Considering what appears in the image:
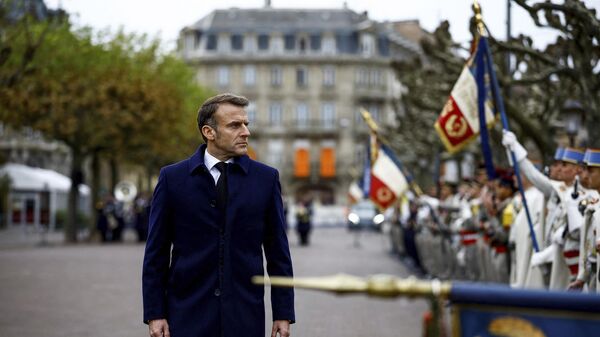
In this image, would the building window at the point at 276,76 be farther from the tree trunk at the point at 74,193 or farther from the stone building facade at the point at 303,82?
the tree trunk at the point at 74,193

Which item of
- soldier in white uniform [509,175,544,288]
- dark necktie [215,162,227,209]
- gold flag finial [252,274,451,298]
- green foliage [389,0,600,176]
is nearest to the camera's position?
gold flag finial [252,274,451,298]

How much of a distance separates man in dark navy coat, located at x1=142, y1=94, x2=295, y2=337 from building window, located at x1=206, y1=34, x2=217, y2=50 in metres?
98.2

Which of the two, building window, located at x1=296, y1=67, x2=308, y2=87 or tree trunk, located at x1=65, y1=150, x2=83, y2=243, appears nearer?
tree trunk, located at x1=65, y1=150, x2=83, y2=243

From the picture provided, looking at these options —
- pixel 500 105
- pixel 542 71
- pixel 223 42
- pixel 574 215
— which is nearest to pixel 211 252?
pixel 574 215

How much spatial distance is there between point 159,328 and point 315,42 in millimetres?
99068

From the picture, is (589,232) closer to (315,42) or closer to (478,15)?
(478,15)

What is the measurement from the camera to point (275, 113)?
10394 cm

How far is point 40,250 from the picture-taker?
123 ft

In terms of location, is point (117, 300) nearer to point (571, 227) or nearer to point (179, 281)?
point (571, 227)

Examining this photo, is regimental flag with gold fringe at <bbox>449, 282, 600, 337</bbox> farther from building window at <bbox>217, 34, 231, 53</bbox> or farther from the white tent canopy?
building window at <bbox>217, 34, 231, 53</bbox>

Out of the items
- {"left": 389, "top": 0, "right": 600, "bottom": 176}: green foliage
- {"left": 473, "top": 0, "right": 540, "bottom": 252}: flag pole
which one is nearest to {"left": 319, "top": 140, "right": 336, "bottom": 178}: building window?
{"left": 389, "top": 0, "right": 600, "bottom": 176}: green foliage

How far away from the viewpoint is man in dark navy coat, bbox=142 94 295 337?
→ 5578mm

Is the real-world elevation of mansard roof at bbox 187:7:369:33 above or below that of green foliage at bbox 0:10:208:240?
above

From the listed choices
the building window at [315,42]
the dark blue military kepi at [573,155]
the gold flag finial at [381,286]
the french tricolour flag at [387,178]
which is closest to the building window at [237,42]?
the building window at [315,42]
